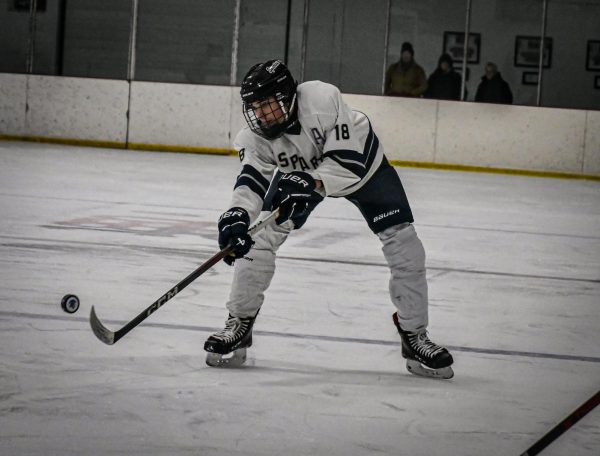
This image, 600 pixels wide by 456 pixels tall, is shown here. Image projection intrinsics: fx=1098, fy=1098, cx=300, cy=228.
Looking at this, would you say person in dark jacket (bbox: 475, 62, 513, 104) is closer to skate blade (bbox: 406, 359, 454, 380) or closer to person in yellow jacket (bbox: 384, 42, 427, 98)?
person in yellow jacket (bbox: 384, 42, 427, 98)

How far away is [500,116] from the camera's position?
14.2 m

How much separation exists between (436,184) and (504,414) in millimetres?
8779

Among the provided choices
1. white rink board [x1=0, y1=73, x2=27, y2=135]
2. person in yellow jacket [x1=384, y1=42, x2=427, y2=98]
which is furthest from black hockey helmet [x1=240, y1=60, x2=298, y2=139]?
white rink board [x1=0, y1=73, x2=27, y2=135]

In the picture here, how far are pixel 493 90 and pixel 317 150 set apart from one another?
37.6 feet

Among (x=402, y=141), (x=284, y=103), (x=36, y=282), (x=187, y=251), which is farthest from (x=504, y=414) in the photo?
(x=402, y=141)

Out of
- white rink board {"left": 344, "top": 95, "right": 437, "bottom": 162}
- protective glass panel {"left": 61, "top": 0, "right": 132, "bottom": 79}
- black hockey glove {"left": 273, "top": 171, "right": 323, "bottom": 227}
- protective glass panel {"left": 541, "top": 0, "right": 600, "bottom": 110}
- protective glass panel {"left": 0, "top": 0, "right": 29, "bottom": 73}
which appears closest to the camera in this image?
black hockey glove {"left": 273, "top": 171, "right": 323, "bottom": 227}

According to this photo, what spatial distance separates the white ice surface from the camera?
2691 mm

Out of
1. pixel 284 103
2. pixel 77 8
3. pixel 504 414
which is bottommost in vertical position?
pixel 504 414

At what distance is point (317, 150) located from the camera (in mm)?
3502

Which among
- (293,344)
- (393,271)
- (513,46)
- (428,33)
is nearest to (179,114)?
(428,33)

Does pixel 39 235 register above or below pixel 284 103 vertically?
below

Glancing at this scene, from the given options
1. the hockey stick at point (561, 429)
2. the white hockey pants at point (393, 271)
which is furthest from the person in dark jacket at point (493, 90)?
the hockey stick at point (561, 429)

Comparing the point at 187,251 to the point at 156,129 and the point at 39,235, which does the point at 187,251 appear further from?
the point at 156,129

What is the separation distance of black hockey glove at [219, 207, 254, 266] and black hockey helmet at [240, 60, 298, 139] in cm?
28
